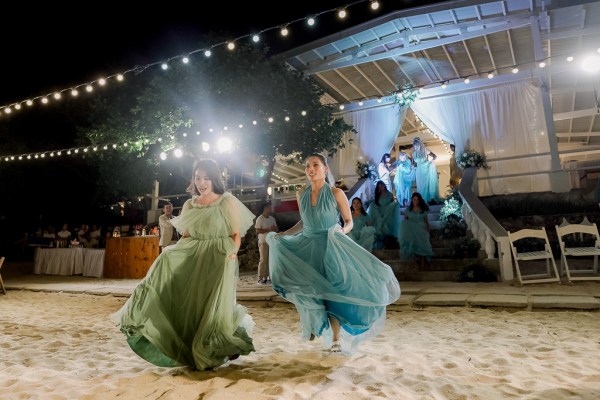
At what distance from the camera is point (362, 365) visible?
304cm

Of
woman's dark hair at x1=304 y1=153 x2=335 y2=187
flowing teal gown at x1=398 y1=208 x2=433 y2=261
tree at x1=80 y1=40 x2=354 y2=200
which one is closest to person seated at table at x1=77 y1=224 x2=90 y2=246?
tree at x1=80 y1=40 x2=354 y2=200

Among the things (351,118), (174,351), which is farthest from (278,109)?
(174,351)

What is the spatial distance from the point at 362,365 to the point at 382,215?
656cm

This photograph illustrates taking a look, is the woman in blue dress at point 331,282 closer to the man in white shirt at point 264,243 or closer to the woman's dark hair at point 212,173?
the woman's dark hair at point 212,173

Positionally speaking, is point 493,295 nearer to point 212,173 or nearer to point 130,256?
point 212,173

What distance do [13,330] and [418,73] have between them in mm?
13397

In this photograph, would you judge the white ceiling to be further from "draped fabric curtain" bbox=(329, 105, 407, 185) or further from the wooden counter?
the wooden counter

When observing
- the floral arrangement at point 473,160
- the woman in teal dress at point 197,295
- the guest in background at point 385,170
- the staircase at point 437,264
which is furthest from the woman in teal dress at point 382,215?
the woman in teal dress at point 197,295

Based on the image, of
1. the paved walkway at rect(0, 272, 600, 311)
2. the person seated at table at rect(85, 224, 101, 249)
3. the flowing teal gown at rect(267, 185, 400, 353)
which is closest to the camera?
the flowing teal gown at rect(267, 185, 400, 353)

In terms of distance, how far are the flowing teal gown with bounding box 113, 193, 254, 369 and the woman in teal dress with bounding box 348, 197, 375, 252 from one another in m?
4.62

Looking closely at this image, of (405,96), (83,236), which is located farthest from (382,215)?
(83,236)

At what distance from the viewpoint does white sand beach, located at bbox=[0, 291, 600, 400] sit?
2492mm

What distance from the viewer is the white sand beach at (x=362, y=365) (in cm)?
249

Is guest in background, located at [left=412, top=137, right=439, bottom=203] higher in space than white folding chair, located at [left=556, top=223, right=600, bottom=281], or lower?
higher
